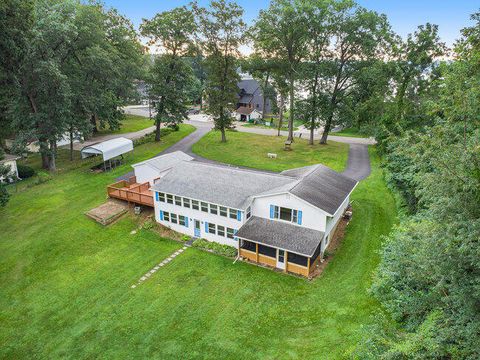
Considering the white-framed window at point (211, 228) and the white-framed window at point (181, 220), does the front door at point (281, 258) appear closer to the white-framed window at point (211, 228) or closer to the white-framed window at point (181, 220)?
the white-framed window at point (211, 228)

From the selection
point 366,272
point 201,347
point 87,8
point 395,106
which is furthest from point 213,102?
point 201,347

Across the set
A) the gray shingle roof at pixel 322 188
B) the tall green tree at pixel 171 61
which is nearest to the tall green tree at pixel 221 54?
the tall green tree at pixel 171 61

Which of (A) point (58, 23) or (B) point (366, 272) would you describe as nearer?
(B) point (366, 272)

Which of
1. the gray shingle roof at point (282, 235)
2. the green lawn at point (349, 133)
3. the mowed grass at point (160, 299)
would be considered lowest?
Answer: the mowed grass at point (160, 299)

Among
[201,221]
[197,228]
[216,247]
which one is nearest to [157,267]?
[216,247]

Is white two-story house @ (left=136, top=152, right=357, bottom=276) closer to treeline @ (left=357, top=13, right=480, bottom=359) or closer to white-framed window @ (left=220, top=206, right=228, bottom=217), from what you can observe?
white-framed window @ (left=220, top=206, right=228, bottom=217)

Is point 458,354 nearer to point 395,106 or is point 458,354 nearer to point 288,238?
point 288,238
